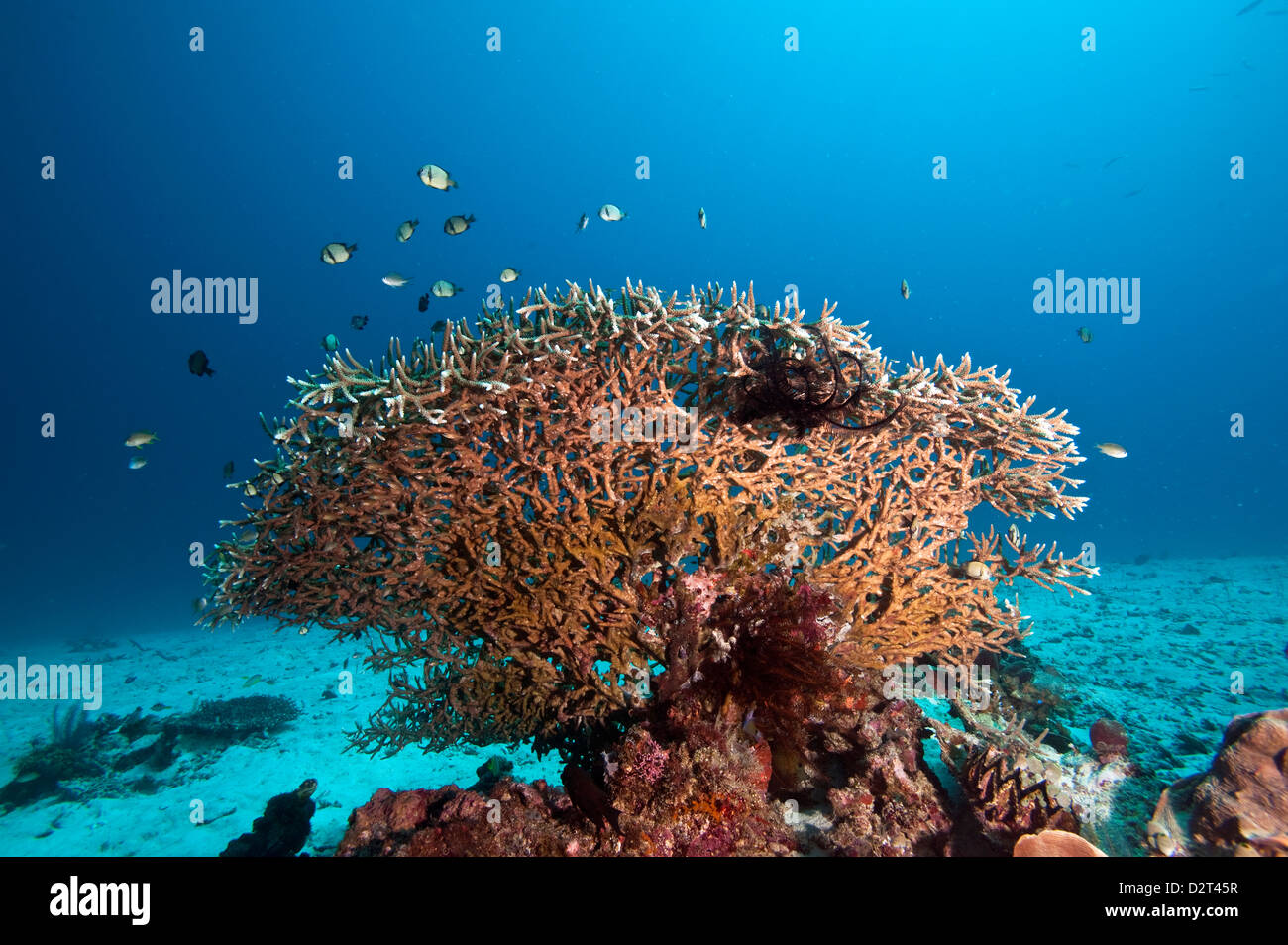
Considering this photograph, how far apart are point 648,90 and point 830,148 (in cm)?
4738

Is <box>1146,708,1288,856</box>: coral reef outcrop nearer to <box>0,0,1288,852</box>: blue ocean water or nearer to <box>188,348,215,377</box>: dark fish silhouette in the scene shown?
<box>188,348,215,377</box>: dark fish silhouette

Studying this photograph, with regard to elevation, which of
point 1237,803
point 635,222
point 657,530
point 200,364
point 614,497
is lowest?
point 1237,803

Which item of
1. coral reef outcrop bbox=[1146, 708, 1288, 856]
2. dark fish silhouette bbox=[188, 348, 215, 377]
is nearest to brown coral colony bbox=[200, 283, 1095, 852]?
coral reef outcrop bbox=[1146, 708, 1288, 856]

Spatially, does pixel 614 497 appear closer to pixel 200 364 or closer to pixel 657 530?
pixel 657 530

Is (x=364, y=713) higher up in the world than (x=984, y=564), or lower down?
lower down

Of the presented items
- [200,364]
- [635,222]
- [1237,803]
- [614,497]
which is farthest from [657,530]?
[635,222]

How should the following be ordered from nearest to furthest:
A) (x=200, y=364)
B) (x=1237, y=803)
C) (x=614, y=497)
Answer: (x=1237, y=803) < (x=614, y=497) < (x=200, y=364)

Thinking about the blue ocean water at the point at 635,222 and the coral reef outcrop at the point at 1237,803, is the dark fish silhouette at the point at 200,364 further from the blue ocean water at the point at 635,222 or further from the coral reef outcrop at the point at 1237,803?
the blue ocean water at the point at 635,222

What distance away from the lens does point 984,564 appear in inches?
225

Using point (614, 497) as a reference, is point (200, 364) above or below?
above
